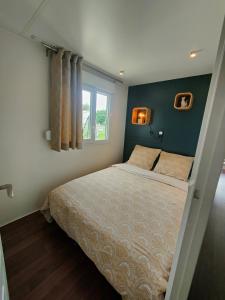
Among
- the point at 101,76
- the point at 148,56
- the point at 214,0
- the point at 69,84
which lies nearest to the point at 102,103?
the point at 101,76

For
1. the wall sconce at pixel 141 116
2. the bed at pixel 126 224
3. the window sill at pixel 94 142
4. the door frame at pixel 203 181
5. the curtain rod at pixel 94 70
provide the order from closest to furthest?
the door frame at pixel 203 181
the bed at pixel 126 224
the curtain rod at pixel 94 70
the window sill at pixel 94 142
the wall sconce at pixel 141 116

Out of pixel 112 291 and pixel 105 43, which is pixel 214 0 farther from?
pixel 112 291

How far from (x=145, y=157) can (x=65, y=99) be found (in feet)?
5.95

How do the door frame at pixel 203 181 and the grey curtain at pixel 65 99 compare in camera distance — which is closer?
the door frame at pixel 203 181

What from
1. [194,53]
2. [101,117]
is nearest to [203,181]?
[194,53]

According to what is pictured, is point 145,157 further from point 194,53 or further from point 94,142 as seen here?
point 194,53

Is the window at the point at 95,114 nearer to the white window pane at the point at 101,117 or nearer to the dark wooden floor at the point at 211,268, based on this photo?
the white window pane at the point at 101,117

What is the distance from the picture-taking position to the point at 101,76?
7.97 feet

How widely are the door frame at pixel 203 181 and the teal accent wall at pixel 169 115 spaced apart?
6.93ft

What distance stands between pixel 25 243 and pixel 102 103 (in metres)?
2.54

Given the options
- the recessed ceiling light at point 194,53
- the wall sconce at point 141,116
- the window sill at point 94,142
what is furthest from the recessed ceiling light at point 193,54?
the window sill at point 94,142

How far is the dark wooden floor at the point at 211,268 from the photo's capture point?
1.15 m

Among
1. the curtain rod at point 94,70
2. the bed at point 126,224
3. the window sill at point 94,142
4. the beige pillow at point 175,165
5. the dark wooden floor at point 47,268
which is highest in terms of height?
the curtain rod at point 94,70

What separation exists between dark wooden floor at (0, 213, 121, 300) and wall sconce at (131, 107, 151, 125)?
2516 mm
